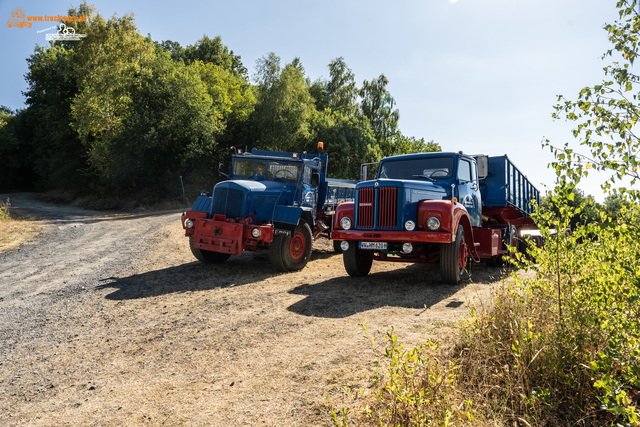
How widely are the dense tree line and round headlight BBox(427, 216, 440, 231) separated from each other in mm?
23009

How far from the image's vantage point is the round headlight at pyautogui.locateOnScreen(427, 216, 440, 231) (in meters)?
6.89

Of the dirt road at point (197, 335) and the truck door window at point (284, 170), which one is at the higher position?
the truck door window at point (284, 170)

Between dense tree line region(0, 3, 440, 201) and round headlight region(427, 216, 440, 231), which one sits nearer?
round headlight region(427, 216, 440, 231)

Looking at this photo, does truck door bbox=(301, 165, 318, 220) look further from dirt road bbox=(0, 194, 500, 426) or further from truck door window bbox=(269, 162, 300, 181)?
dirt road bbox=(0, 194, 500, 426)

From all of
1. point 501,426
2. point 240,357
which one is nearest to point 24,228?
point 240,357

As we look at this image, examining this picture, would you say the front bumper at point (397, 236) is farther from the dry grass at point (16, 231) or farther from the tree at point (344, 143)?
the tree at point (344, 143)

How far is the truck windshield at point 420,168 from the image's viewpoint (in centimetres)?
825

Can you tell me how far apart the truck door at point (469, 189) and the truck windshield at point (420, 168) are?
0.31 metres

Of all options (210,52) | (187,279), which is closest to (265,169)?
(187,279)

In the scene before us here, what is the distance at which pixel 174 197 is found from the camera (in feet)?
95.2

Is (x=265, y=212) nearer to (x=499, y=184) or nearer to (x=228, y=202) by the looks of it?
(x=228, y=202)

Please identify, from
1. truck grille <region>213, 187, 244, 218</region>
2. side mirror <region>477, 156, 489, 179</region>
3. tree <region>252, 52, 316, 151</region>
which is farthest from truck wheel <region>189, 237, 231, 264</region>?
tree <region>252, 52, 316, 151</region>

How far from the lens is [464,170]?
8.55m

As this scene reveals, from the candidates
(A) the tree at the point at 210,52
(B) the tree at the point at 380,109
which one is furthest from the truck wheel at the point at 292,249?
(A) the tree at the point at 210,52
